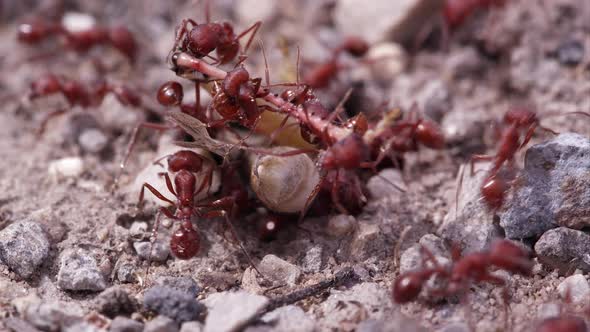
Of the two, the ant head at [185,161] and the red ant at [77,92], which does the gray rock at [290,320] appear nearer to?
the ant head at [185,161]

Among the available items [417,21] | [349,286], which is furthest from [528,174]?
[417,21]

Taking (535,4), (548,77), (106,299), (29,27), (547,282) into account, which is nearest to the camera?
(106,299)

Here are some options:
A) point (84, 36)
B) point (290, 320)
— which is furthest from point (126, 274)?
point (84, 36)

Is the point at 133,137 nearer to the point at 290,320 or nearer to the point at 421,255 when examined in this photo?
the point at 290,320

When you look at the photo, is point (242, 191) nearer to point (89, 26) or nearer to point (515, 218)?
point (515, 218)

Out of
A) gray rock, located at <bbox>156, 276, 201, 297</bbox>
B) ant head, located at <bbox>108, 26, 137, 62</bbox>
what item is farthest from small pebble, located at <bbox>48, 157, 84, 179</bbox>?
ant head, located at <bbox>108, 26, 137, 62</bbox>

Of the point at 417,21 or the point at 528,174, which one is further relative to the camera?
the point at 417,21
